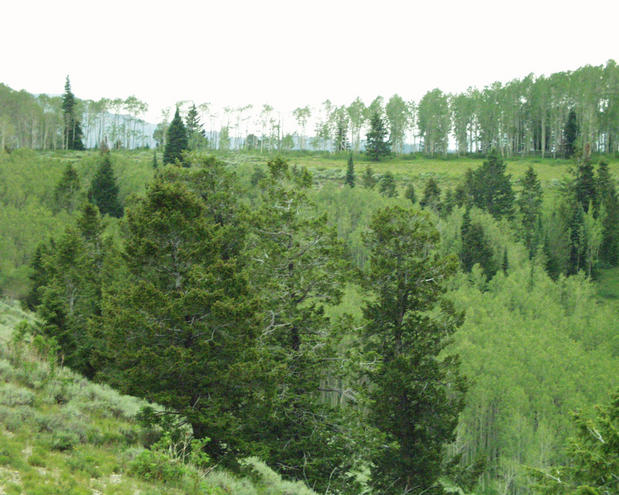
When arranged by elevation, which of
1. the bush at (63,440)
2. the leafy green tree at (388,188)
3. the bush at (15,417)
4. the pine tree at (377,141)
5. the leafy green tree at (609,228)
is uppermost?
the pine tree at (377,141)

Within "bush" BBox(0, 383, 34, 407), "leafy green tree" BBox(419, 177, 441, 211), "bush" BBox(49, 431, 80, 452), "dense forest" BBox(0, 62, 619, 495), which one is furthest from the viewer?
"leafy green tree" BBox(419, 177, 441, 211)

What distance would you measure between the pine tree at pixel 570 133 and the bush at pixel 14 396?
13478cm

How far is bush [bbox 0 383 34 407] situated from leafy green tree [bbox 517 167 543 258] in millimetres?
82877

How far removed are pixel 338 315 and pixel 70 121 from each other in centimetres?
12772

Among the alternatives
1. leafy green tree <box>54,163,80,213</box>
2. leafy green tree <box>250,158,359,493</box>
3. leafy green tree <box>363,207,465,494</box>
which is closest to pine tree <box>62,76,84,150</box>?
leafy green tree <box>54,163,80,213</box>

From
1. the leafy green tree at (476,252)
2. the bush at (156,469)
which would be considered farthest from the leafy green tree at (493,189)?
the bush at (156,469)

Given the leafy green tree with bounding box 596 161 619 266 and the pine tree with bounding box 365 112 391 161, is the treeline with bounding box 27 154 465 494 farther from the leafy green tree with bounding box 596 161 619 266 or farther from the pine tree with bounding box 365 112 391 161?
the pine tree with bounding box 365 112 391 161

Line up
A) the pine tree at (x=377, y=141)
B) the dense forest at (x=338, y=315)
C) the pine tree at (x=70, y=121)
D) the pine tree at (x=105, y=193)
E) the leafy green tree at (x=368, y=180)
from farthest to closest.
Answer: the pine tree at (x=377, y=141), the pine tree at (x=70, y=121), the leafy green tree at (x=368, y=180), the pine tree at (x=105, y=193), the dense forest at (x=338, y=315)

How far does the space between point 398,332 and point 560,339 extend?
3977cm

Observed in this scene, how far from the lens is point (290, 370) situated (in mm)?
18141

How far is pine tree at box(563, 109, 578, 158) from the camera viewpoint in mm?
122438

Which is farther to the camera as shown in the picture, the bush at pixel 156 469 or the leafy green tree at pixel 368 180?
the leafy green tree at pixel 368 180

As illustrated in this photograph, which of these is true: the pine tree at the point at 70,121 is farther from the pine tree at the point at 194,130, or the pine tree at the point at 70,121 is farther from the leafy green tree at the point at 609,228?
the leafy green tree at the point at 609,228

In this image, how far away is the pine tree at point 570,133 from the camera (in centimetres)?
12244
